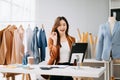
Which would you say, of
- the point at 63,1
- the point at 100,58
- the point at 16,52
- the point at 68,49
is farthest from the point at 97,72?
the point at 63,1

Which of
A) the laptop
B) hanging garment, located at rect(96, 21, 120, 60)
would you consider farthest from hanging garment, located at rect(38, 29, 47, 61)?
the laptop

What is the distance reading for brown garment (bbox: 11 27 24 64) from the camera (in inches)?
171

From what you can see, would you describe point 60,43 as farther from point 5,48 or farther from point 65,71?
point 5,48

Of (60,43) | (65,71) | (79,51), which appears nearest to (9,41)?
(60,43)

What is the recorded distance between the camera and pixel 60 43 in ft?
11.4

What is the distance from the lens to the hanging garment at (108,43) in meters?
4.05

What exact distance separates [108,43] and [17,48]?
1.71 m

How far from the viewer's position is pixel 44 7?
18.9 ft

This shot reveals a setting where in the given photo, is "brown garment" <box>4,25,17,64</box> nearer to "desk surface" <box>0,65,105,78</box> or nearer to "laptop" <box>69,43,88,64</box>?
"desk surface" <box>0,65,105,78</box>

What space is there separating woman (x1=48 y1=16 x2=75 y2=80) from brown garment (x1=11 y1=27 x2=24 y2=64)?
107cm

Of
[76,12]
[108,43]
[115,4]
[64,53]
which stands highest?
[115,4]

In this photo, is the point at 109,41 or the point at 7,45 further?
the point at 7,45

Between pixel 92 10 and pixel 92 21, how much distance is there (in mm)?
263

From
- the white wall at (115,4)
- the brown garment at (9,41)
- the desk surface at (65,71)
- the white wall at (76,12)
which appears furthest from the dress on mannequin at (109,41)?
the brown garment at (9,41)
